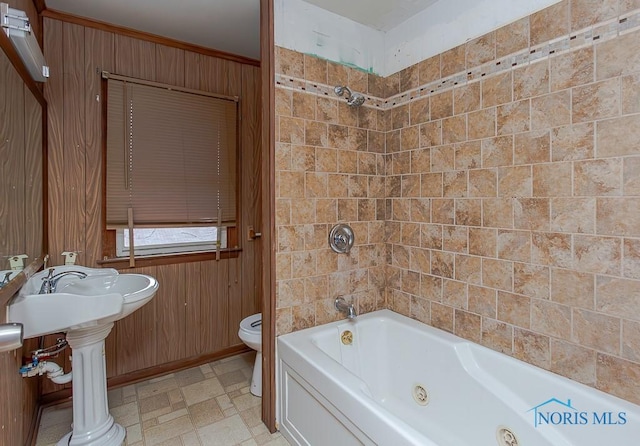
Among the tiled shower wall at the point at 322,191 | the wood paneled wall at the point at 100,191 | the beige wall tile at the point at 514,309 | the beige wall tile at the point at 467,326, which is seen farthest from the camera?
the wood paneled wall at the point at 100,191

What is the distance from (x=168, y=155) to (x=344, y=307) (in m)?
1.72

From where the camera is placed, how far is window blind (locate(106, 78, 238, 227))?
2332 mm

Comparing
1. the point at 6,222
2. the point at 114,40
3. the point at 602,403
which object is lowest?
the point at 602,403

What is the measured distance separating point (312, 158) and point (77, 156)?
5.22 feet

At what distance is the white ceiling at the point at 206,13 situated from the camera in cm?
201

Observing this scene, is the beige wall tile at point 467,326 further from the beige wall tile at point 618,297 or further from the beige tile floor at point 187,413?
the beige tile floor at point 187,413

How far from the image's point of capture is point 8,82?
53.9 inches

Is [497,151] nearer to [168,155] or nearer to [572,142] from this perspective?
[572,142]

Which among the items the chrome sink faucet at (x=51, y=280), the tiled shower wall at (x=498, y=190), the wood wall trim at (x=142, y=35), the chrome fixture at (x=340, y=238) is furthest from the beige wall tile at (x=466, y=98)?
Answer: the chrome sink faucet at (x=51, y=280)

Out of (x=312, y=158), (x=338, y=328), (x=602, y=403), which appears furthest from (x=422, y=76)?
(x=602, y=403)

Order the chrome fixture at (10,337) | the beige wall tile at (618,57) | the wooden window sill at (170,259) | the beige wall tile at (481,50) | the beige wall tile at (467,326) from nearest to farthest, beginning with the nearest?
1. the chrome fixture at (10,337)
2. the beige wall tile at (618,57)
3. the beige wall tile at (481,50)
4. the beige wall tile at (467,326)
5. the wooden window sill at (170,259)

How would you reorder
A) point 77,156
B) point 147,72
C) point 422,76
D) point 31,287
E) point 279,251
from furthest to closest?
point 147,72
point 77,156
point 422,76
point 279,251
point 31,287

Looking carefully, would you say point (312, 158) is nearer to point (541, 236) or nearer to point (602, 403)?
point (541, 236)

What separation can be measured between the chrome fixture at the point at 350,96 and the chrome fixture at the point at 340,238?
30.1 inches
